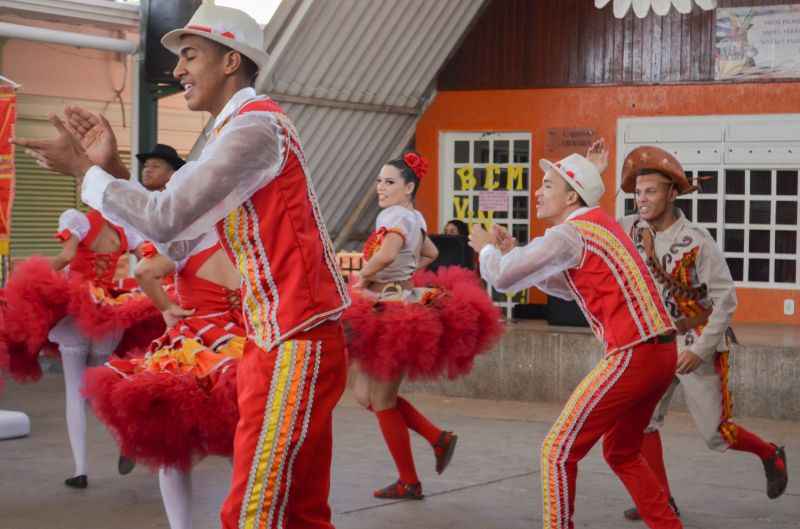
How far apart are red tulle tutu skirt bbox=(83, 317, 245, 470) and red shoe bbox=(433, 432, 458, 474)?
2.31 metres

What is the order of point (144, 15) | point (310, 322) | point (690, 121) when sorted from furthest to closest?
point (690, 121), point (144, 15), point (310, 322)

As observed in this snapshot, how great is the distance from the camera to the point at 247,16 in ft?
13.5

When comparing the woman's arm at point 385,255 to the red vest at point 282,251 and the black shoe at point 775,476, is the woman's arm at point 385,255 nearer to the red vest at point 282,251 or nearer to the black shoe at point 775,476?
the black shoe at point 775,476

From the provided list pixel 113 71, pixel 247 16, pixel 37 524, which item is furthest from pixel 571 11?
pixel 247 16

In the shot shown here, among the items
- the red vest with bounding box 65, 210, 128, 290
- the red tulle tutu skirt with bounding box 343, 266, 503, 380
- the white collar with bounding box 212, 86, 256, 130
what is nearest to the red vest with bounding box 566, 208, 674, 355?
the white collar with bounding box 212, 86, 256, 130

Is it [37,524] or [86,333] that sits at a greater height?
[86,333]

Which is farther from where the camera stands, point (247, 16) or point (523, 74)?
point (523, 74)

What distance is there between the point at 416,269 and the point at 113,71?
34.8 feet

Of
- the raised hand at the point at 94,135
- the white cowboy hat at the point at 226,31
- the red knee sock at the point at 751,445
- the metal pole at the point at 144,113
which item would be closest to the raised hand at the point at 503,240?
the white cowboy hat at the point at 226,31

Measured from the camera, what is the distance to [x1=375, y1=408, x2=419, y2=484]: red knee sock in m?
7.43

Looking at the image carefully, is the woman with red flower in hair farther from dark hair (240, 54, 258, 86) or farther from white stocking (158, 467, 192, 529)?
dark hair (240, 54, 258, 86)

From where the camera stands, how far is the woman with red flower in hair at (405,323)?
7469 mm

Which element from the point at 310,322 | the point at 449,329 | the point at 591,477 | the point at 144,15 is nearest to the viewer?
the point at 310,322

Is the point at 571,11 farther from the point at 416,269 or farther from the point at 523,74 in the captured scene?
the point at 416,269
